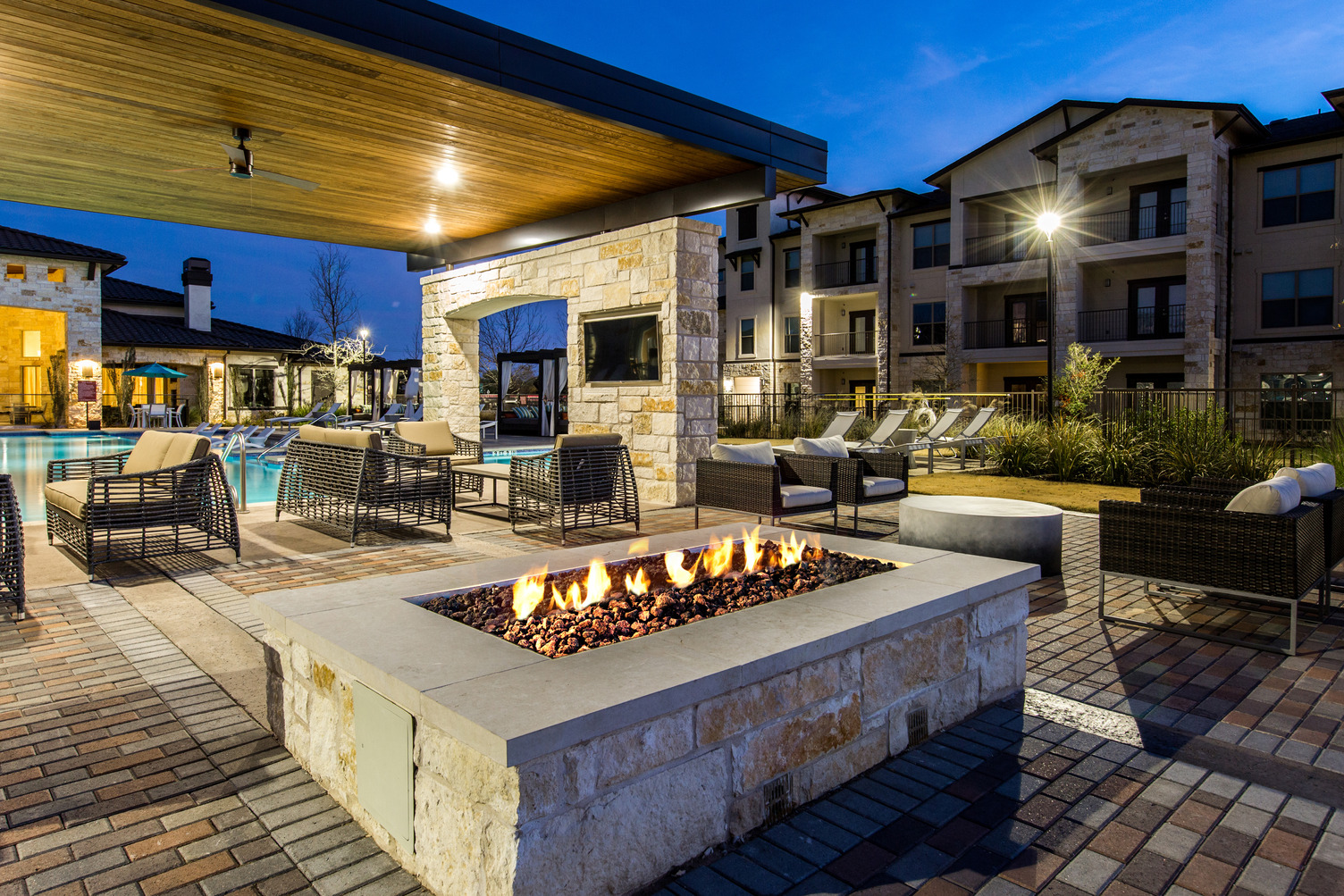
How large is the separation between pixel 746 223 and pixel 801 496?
81.0 ft

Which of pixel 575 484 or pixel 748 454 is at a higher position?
pixel 748 454

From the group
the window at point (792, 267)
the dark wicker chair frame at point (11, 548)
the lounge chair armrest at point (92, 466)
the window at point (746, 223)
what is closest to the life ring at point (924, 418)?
the lounge chair armrest at point (92, 466)

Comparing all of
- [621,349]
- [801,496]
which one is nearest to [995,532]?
[801,496]

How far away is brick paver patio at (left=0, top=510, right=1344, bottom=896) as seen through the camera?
1.95 metres

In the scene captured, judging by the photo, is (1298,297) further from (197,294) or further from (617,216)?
(197,294)

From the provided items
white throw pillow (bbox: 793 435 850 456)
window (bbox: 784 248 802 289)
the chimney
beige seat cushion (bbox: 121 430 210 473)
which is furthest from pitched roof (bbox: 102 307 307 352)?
white throw pillow (bbox: 793 435 850 456)

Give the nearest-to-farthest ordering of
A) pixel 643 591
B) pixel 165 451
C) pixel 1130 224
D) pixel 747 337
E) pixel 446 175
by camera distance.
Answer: pixel 643 591 < pixel 165 451 < pixel 446 175 < pixel 1130 224 < pixel 747 337

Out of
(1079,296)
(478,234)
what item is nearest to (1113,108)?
(1079,296)

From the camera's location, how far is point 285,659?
259 centimetres

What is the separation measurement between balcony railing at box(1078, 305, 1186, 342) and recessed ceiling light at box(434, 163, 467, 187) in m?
18.2

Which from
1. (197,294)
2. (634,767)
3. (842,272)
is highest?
(842,272)

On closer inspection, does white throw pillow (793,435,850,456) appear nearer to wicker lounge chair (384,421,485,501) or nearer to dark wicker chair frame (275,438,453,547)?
dark wicker chair frame (275,438,453,547)

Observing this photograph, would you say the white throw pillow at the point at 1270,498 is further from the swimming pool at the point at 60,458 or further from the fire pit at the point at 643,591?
the swimming pool at the point at 60,458

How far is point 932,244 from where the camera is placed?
24344mm
